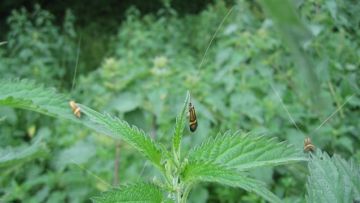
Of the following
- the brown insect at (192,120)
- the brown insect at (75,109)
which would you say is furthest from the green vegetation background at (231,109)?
the brown insect at (192,120)

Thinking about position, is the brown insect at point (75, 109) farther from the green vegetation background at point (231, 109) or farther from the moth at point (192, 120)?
the green vegetation background at point (231, 109)

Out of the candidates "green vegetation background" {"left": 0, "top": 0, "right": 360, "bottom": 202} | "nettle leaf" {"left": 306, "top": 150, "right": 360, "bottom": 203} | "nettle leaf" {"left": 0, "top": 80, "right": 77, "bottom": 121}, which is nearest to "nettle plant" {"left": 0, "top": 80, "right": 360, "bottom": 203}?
"nettle leaf" {"left": 306, "top": 150, "right": 360, "bottom": 203}

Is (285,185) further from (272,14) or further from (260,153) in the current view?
(272,14)

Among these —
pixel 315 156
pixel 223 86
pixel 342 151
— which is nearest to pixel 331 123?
pixel 342 151

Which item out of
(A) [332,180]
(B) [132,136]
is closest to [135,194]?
(B) [132,136]

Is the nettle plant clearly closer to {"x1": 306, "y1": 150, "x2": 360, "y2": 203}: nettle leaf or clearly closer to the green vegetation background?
{"x1": 306, "y1": 150, "x2": 360, "y2": 203}: nettle leaf
